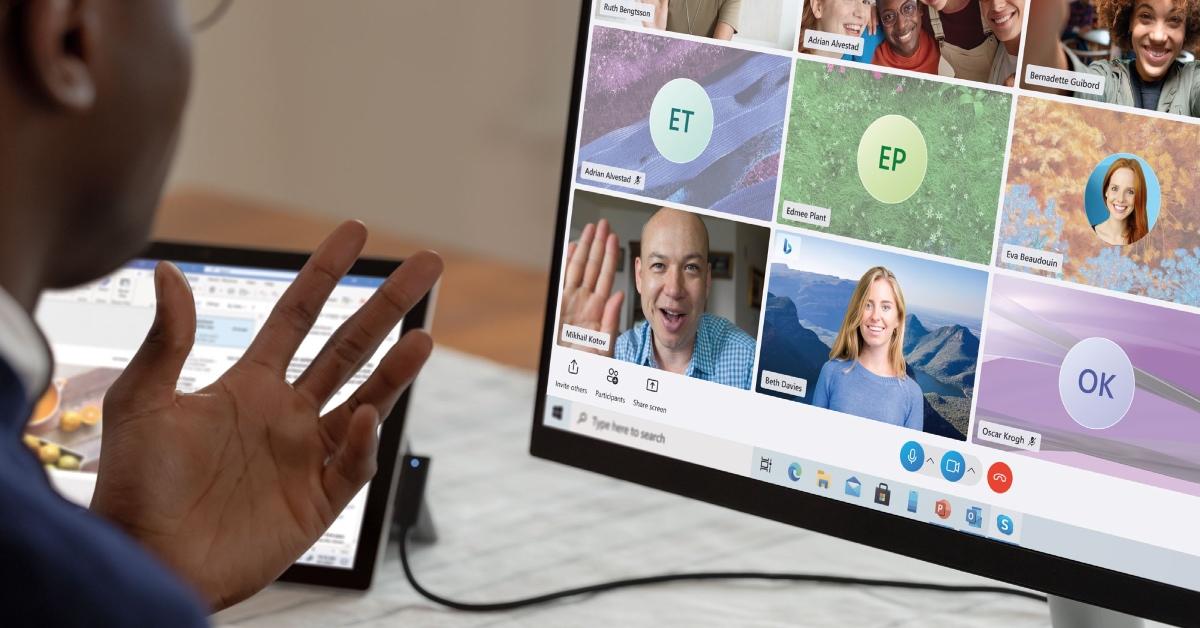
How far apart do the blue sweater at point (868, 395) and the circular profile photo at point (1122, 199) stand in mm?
125

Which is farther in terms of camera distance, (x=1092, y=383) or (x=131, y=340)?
(x=131, y=340)

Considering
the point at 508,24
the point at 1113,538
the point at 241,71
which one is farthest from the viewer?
the point at 241,71

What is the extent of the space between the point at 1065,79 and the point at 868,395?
190 mm

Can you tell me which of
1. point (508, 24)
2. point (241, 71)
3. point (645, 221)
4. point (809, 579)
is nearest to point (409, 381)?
point (645, 221)

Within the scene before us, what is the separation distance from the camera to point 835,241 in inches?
26.6

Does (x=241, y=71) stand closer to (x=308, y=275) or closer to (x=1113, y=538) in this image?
(x=308, y=275)

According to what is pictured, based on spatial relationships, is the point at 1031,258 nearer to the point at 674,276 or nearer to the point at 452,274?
the point at 674,276

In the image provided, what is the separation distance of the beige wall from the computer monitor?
75.3 inches

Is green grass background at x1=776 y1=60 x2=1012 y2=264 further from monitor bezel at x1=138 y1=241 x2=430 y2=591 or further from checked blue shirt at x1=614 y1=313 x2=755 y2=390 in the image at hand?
monitor bezel at x1=138 y1=241 x2=430 y2=591

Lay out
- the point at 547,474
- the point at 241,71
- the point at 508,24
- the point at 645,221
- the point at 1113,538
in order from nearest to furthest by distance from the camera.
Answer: the point at 1113,538
the point at 645,221
the point at 547,474
the point at 508,24
the point at 241,71

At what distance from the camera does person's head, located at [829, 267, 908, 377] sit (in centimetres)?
66

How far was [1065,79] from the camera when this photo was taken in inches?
24.1

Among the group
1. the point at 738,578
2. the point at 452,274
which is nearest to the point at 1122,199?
the point at 738,578

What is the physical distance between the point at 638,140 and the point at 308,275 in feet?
0.69
